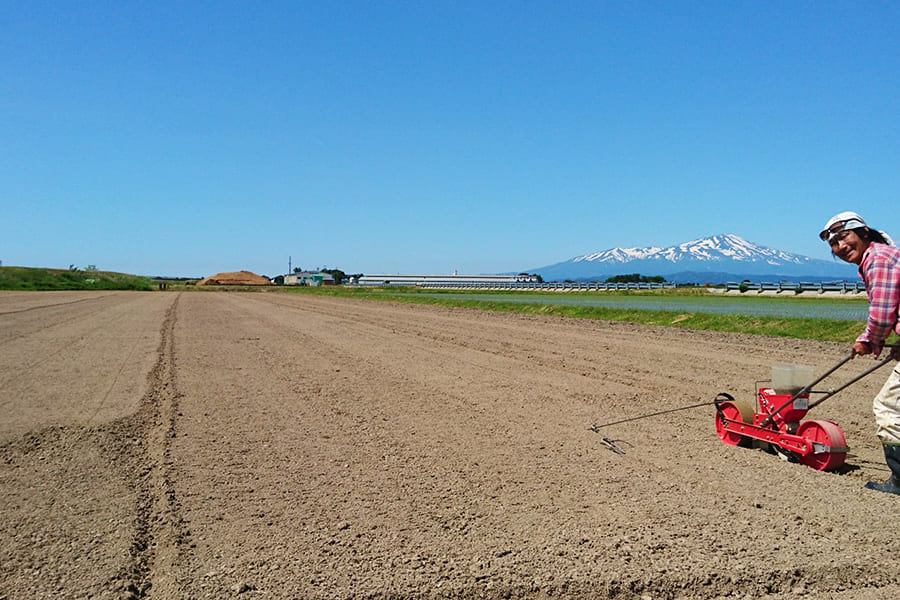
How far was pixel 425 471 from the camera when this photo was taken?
5.75 meters

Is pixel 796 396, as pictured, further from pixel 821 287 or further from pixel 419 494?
Result: pixel 821 287

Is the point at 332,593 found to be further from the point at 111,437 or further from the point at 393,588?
the point at 111,437

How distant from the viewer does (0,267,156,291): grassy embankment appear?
2633 inches

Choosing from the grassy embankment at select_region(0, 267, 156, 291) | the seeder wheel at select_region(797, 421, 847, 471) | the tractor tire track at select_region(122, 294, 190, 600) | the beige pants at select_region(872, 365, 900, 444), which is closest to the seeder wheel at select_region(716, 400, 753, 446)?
the seeder wheel at select_region(797, 421, 847, 471)

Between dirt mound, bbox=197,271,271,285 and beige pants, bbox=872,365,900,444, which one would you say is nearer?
beige pants, bbox=872,365,900,444

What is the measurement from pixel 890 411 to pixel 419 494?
11.5 ft

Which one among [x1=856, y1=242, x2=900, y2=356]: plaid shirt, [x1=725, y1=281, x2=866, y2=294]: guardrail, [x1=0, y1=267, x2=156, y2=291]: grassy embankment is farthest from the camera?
[x1=0, y1=267, x2=156, y2=291]: grassy embankment

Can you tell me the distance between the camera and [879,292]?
188 inches

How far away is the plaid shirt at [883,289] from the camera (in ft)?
15.6

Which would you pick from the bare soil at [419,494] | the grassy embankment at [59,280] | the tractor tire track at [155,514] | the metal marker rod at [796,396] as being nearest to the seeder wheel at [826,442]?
the bare soil at [419,494]

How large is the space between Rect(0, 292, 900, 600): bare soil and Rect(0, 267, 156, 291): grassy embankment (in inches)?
2607

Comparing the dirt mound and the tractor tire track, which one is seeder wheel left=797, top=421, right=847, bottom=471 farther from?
the dirt mound

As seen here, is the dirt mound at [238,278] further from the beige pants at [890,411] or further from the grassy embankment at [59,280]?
the beige pants at [890,411]

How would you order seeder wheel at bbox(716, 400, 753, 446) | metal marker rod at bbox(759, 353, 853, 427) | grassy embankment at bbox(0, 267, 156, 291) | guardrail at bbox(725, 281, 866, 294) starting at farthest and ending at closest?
grassy embankment at bbox(0, 267, 156, 291) < guardrail at bbox(725, 281, 866, 294) < seeder wheel at bbox(716, 400, 753, 446) < metal marker rod at bbox(759, 353, 853, 427)
